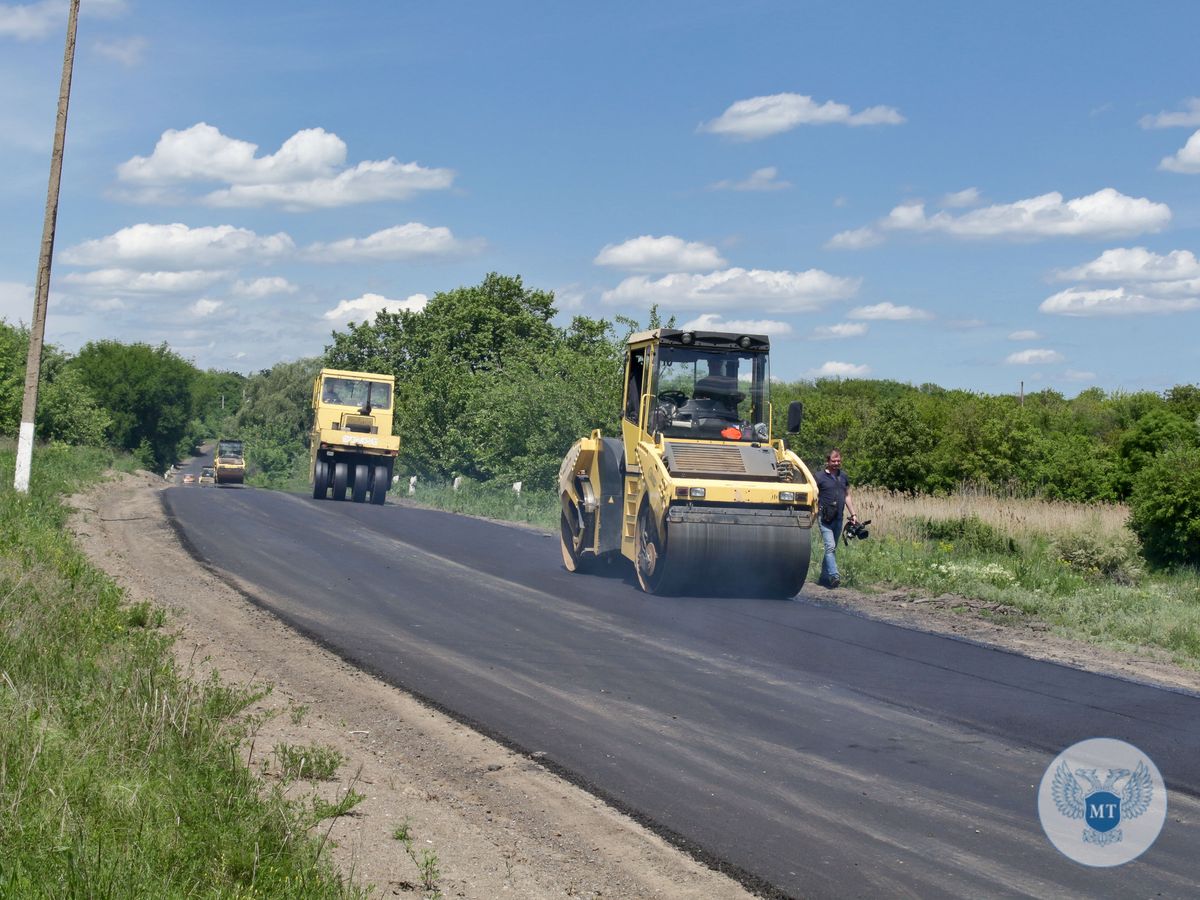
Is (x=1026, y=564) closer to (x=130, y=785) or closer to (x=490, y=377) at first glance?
(x=130, y=785)

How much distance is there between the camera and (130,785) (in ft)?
18.9

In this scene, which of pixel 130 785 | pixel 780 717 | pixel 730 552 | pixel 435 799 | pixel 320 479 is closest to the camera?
pixel 130 785

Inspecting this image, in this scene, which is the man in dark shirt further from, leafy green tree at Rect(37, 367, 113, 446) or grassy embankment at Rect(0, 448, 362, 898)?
leafy green tree at Rect(37, 367, 113, 446)

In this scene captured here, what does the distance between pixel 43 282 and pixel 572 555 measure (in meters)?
14.6

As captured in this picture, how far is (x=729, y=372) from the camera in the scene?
1543 centimetres

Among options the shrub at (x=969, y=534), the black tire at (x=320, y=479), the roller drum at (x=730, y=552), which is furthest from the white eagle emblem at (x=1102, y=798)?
the black tire at (x=320, y=479)

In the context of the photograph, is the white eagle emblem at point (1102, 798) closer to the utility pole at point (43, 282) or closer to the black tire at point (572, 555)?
the black tire at point (572, 555)

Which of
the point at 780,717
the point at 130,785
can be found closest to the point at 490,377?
the point at 780,717

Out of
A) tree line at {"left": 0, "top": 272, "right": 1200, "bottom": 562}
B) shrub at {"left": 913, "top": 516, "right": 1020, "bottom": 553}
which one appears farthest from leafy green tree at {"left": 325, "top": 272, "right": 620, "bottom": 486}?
shrub at {"left": 913, "top": 516, "right": 1020, "bottom": 553}

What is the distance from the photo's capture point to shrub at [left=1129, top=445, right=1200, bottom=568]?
81.3 ft

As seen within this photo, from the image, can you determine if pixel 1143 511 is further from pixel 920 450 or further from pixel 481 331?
pixel 481 331

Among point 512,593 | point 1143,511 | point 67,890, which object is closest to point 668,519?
point 512,593

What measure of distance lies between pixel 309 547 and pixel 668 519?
7722 millimetres

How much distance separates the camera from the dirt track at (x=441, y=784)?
5.30 meters
